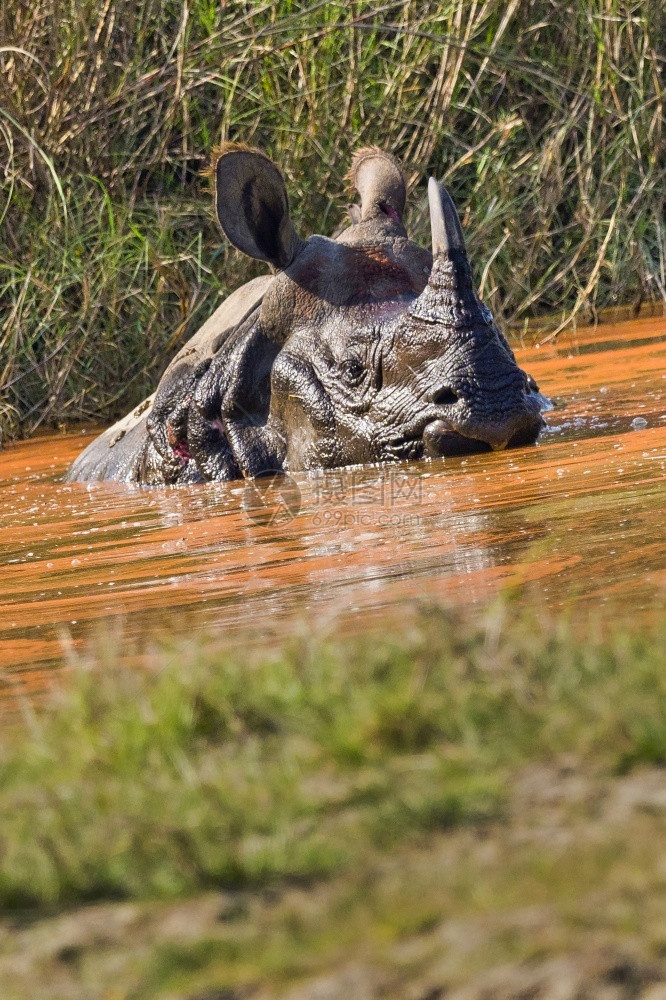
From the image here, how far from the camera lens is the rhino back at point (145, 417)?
6.87 meters

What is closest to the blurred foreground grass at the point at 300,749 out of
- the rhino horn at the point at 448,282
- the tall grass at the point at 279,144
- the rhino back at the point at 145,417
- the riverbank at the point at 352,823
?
the riverbank at the point at 352,823

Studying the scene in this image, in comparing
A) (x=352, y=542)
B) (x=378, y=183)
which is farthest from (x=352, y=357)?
(x=352, y=542)

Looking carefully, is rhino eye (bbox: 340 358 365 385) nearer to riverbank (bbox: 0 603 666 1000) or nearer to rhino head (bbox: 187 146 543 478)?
rhino head (bbox: 187 146 543 478)

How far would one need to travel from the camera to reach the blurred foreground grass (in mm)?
1956

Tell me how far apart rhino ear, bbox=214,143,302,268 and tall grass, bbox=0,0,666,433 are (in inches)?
130

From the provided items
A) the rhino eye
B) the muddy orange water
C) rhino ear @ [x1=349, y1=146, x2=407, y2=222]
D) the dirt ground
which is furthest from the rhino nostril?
the dirt ground

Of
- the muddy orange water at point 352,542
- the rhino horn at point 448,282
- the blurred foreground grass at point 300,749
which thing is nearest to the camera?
the blurred foreground grass at point 300,749

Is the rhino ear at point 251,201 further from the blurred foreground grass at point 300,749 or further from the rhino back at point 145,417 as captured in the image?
the blurred foreground grass at point 300,749

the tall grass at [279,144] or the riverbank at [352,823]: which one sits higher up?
the tall grass at [279,144]

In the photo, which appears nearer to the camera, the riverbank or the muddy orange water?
the riverbank

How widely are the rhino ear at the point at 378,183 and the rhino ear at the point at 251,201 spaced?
63cm

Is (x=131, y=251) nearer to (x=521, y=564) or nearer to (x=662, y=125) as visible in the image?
(x=662, y=125)

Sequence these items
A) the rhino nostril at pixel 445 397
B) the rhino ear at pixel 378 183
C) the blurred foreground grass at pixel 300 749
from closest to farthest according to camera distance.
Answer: the blurred foreground grass at pixel 300 749
the rhino nostril at pixel 445 397
the rhino ear at pixel 378 183

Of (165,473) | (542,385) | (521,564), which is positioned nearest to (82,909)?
(521,564)
